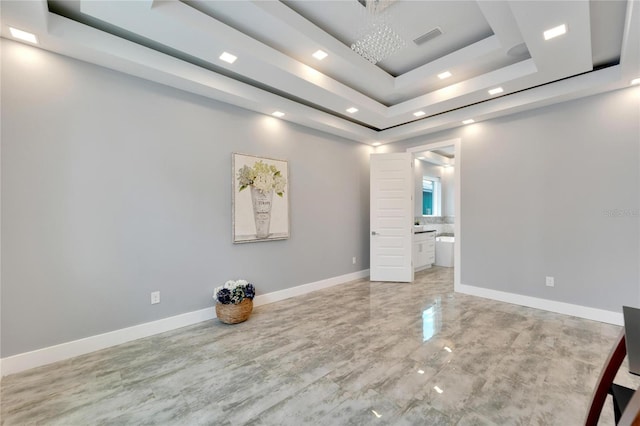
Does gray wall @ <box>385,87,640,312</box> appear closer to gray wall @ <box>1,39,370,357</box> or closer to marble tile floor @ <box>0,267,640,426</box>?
marble tile floor @ <box>0,267,640,426</box>

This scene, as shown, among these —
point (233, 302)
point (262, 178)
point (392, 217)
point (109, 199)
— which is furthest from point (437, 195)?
point (109, 199)

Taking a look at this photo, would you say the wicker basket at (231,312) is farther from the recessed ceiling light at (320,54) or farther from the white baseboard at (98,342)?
the recessed ceiling light at (320,54)

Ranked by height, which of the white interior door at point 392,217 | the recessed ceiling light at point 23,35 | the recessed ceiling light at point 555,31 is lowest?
the white interior door at point 392,217

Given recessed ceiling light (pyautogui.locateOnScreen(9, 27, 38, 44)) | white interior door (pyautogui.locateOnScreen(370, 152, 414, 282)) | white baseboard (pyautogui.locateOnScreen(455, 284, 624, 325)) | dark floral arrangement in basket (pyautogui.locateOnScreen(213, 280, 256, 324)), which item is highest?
recessed ceiling light (pyautogui.locateOnScreen(9, 27, 38, 44))

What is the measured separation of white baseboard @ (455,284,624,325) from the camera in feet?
10.6

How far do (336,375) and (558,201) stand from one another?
3.55m

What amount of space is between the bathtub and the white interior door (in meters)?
1.99

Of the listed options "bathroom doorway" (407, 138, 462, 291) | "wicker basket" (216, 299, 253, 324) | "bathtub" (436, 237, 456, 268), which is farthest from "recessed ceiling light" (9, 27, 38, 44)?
"bathtub" (436, 237, 456, 268)

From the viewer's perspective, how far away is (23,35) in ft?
7.34

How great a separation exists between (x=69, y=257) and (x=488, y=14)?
13.7ft

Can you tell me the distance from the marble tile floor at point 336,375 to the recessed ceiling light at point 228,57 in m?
2.80

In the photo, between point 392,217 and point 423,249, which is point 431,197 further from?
point 392,217

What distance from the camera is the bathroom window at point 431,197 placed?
312 inches

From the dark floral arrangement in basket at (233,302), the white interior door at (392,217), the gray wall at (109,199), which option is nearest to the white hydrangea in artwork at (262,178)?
the gray wall at (109,199)
